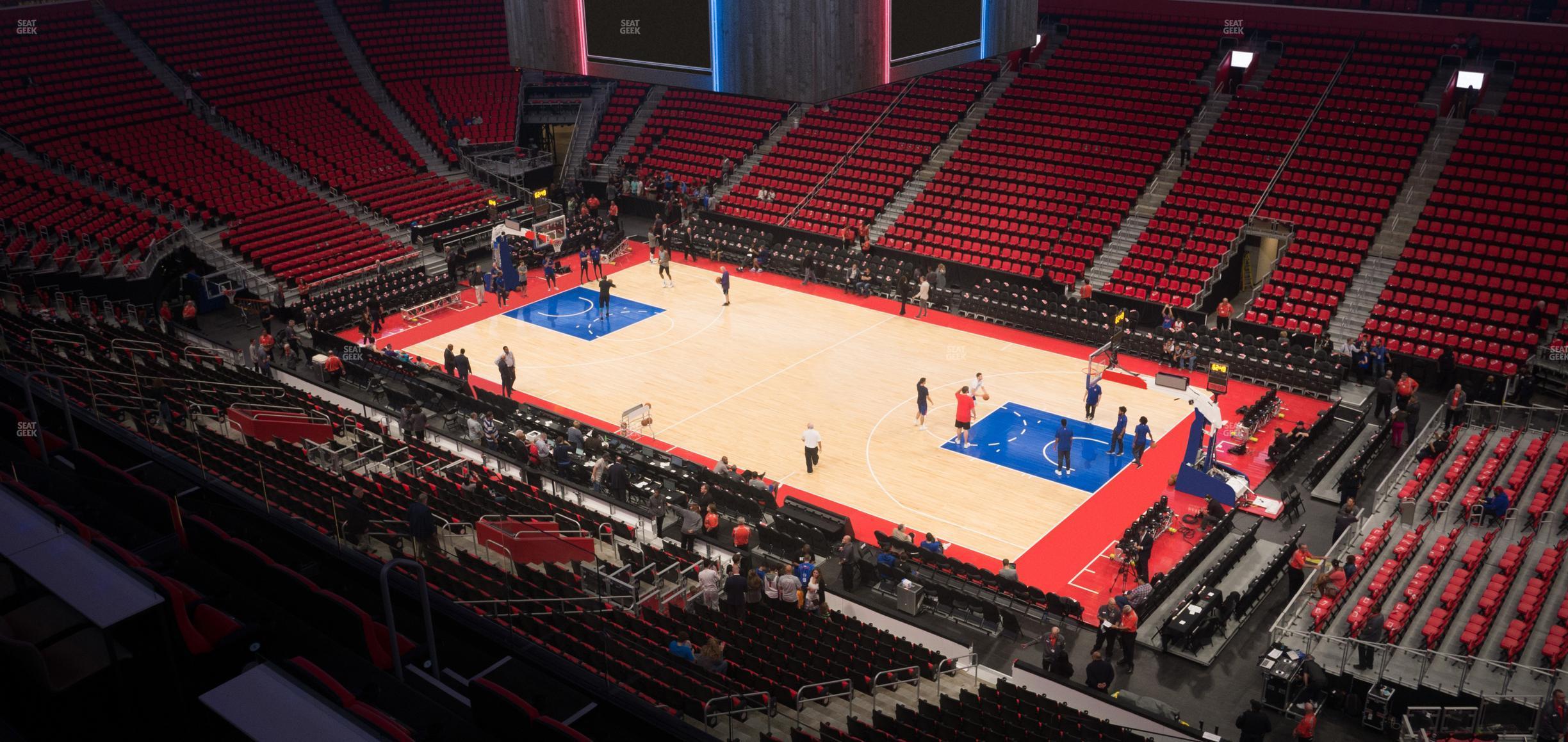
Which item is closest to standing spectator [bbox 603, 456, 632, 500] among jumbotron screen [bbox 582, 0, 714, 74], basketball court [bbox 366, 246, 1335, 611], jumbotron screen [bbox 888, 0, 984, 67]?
basketball court [bbox 366, 246, 1335, 611]

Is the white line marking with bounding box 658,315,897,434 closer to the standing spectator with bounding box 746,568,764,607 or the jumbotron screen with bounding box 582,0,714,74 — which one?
the standing spectator with bounding box 746,568,764,607

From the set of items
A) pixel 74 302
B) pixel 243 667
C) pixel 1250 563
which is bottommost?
pixel 1250 563

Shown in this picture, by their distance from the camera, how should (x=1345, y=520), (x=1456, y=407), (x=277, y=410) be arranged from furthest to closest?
1. (x=1456, y=407)
2. (x=277, y=410)
3. (x=1345, y=520)

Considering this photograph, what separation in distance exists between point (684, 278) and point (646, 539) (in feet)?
53.2

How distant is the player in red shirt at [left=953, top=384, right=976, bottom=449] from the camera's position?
24641mm

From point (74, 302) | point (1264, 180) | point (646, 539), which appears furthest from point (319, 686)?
point (1264, 180)

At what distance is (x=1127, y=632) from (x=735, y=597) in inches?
221

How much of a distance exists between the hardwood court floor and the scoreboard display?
8.77 m

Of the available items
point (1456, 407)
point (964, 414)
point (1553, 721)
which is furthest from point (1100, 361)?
point (1553, 721)

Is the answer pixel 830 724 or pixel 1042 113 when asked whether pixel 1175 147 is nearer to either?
pixel 1042 113

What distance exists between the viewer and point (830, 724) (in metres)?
14.2

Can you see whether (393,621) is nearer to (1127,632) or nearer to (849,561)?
(849,561)

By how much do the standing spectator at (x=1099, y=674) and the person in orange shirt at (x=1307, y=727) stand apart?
93.2 inches

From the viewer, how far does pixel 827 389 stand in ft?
91.4
